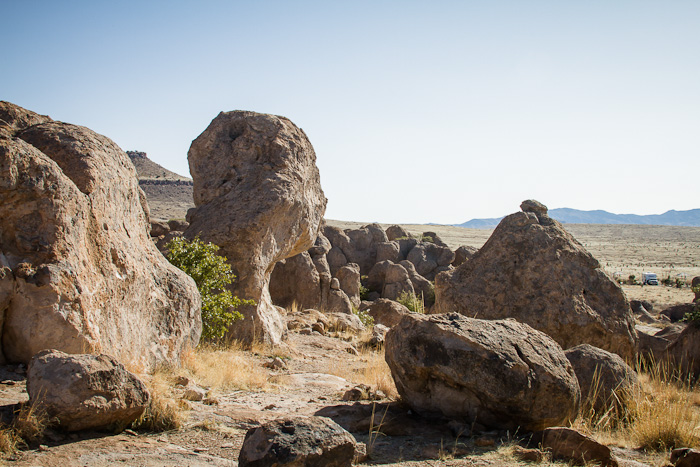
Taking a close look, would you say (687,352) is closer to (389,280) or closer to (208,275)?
(208,275)

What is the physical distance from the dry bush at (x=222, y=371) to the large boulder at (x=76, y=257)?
0.26 metres

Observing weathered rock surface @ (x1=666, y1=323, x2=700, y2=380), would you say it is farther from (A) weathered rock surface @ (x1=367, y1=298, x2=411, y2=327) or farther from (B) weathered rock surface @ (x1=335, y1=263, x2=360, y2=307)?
(B) weathered rock surface @ (x1=335, y1=263, x2=360, y2=307)

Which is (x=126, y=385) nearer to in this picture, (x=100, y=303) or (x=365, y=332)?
(x=100, y=303)

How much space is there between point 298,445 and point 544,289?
5.89m

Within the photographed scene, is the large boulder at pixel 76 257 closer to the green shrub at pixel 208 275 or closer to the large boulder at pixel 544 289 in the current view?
the green shrub at pixel 208 275

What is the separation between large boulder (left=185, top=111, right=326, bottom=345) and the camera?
1023cm

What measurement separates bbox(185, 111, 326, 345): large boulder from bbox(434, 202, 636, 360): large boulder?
10.6 feet

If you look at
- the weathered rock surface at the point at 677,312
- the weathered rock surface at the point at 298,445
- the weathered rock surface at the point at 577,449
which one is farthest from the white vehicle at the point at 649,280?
the weathered rock surface at the point at 298,445

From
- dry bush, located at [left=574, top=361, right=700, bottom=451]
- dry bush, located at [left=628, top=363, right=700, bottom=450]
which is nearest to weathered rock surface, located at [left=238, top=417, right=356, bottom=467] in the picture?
dry bush, located at [left=574, top=361, right=700, bottom=451]

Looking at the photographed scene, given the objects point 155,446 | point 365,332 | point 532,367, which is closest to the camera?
point 155,446

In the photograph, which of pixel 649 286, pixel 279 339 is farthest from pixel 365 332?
pixel 649 286

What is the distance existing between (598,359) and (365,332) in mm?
8405

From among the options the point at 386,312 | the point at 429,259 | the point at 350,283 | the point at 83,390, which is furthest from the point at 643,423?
the point at 429,259

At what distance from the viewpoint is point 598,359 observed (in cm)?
633
